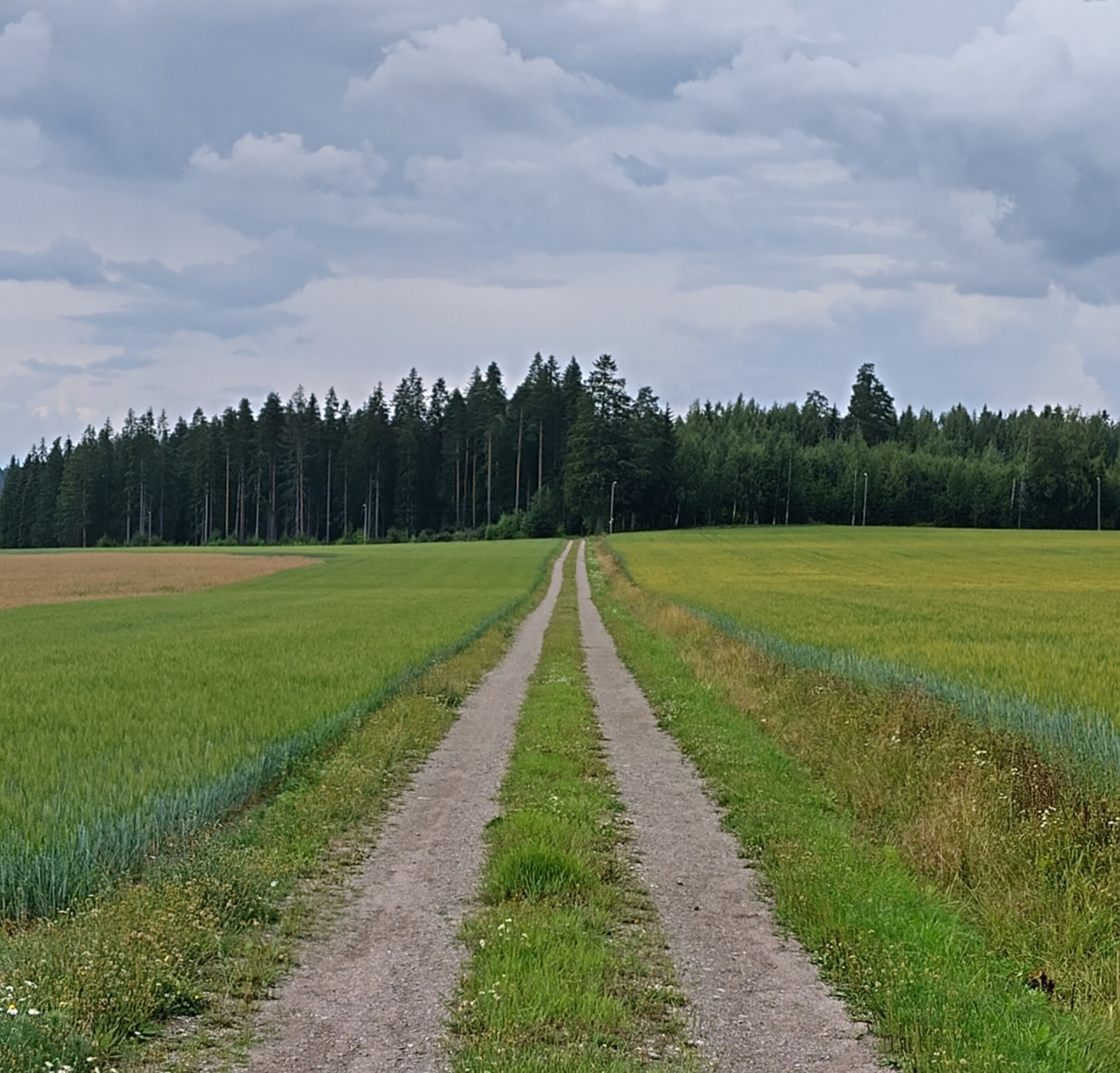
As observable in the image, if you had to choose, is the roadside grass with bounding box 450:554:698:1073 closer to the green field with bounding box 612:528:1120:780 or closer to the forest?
the green field with bounding box 612:528:1120:780

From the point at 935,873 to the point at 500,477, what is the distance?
122 metres

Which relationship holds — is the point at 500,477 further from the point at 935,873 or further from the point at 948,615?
the point at 935,873

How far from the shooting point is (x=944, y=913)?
7.38 meters

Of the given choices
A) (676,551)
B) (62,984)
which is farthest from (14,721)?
(676,551)

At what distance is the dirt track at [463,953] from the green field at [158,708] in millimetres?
2024

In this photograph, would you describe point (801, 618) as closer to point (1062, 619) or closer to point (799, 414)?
point (1062, 619)

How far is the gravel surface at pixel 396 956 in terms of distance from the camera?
5.23m

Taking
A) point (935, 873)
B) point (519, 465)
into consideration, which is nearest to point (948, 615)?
point (935, 873)

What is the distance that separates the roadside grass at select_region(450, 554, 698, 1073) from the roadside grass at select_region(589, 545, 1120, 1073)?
47.2 inches

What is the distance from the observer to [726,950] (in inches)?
267

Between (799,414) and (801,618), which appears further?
(799,414)

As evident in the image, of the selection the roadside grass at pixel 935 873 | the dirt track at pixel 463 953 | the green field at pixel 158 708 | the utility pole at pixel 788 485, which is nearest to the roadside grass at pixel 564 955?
the dirt track at pixel 463 953

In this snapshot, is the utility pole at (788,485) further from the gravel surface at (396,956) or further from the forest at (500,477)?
the gravel surface at (396,956)

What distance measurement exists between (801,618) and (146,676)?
18.6 meters
